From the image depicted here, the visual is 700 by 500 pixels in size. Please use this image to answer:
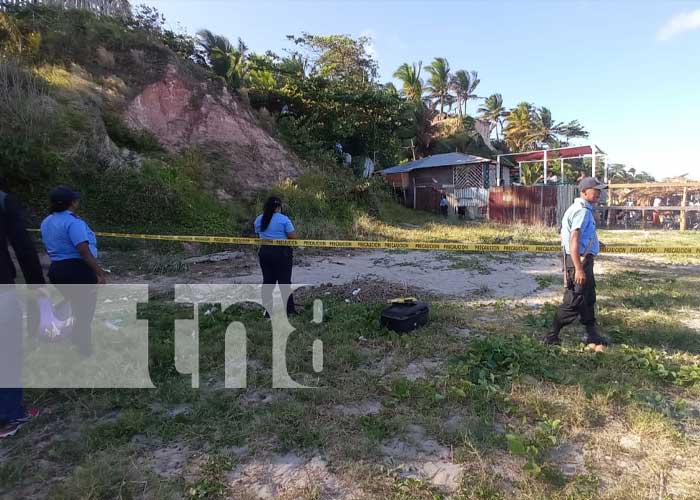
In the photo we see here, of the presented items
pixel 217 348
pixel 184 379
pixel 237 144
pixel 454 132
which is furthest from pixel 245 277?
pixel 454 132

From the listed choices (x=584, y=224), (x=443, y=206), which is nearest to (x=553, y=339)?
(x=584, y=224)

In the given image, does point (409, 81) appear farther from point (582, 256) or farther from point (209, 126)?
point (582, 256)

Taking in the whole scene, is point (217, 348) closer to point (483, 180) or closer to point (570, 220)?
point (570, 220)

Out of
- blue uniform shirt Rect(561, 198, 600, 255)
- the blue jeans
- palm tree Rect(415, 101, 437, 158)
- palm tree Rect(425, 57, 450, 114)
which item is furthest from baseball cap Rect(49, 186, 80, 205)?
palm tree Rect(425, 57, 450, 114)

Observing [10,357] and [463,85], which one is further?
[463,85]

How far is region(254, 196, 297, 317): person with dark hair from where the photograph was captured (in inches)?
186

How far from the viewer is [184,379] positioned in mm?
3373

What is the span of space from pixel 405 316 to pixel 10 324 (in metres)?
3.29

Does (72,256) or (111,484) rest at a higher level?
(72,256)

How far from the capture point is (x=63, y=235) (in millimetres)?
3293

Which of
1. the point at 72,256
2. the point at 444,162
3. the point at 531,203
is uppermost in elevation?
the point at 444,162

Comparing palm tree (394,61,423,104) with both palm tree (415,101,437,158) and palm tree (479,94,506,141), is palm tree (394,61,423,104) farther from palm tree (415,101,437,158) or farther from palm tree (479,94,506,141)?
palm tree (479,94,506,141)

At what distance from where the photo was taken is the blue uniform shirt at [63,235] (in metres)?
3.27

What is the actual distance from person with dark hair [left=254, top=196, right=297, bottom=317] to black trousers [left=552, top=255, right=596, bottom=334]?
2.91m
